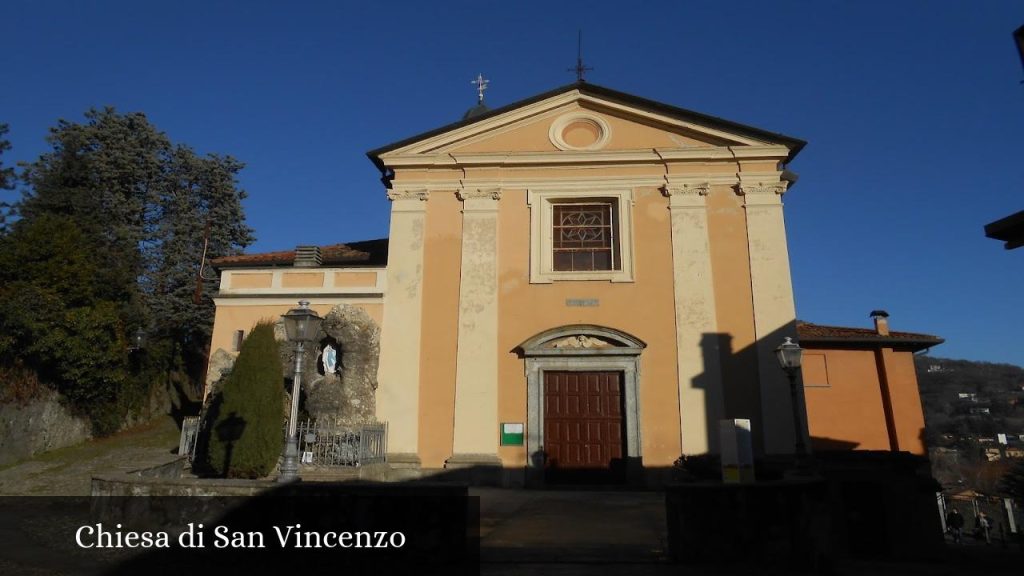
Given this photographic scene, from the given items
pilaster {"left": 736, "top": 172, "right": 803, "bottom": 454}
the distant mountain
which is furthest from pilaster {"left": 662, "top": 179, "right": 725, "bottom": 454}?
the distant mountain

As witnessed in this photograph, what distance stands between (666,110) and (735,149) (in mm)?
1853

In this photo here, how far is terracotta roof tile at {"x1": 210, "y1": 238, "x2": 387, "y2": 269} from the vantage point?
15.2 meters

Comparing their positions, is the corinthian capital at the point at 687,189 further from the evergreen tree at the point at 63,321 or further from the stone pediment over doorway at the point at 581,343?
the evergreen tree at the point at 63,321

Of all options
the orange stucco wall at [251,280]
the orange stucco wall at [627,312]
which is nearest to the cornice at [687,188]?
the orange stucco wall at [627,312]

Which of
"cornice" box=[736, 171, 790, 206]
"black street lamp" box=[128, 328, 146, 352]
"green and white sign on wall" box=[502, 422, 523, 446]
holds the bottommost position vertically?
"green and white sign on wall" box=[502, 422, 523, 446]

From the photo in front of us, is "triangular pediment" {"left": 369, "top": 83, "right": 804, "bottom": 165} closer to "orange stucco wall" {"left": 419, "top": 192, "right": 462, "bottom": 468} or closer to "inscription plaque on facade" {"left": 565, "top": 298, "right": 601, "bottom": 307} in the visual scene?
"orange stucco wall" {"left": 419, "top": 192, "right": 462, "bottom": 468}

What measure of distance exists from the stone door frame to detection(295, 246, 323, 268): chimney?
546cm

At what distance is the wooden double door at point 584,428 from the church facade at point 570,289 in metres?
0.03

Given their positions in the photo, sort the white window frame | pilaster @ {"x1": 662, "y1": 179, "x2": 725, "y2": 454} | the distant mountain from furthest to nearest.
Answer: the distant mountain
the white window frame
pilaster @ {"x1": 662, "y1": 179, "x2": 725, "y2": 454}

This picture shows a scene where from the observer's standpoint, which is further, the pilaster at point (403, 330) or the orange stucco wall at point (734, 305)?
the pilaster at point (403, 330)

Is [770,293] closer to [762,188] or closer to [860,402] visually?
[762,188]

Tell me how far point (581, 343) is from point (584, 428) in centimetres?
178

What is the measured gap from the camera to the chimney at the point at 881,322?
1675cm

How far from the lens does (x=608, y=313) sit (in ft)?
44.4
